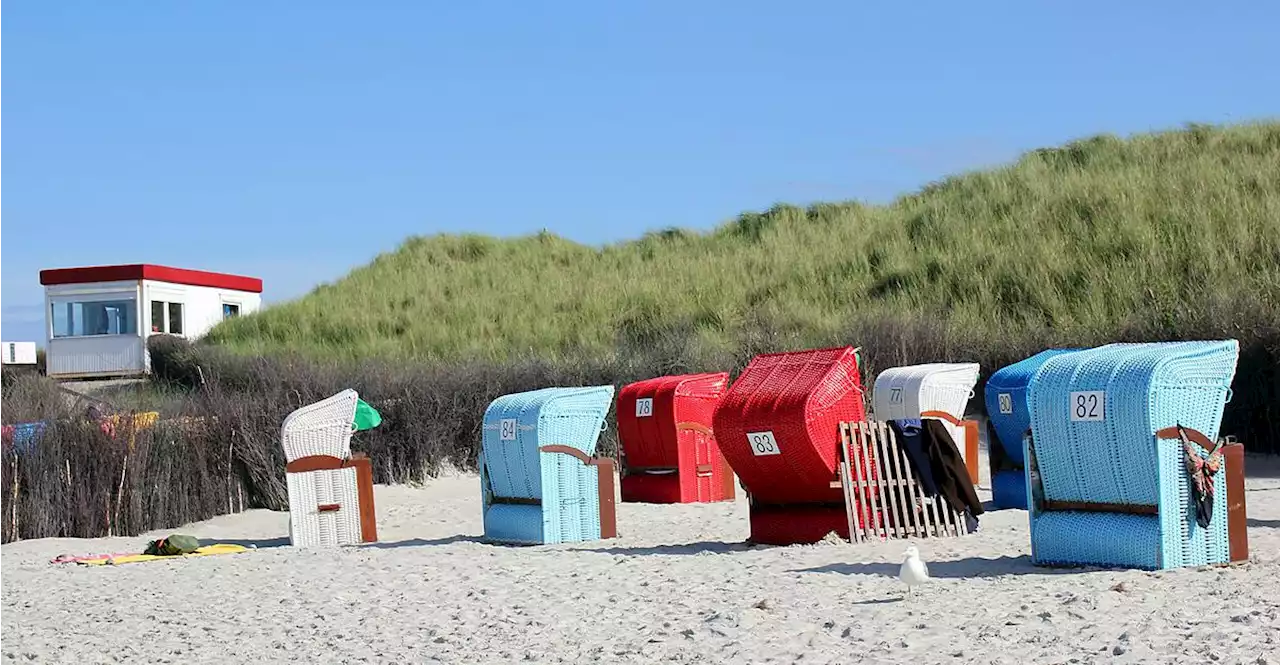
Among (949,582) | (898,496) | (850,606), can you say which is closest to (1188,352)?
(949,582)

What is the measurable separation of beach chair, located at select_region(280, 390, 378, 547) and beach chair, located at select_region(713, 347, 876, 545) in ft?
13.9

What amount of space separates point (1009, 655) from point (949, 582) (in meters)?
2.16

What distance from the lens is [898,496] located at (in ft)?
39.2

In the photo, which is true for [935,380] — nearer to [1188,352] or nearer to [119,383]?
[1188,352]

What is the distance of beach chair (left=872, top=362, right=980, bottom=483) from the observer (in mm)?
15797

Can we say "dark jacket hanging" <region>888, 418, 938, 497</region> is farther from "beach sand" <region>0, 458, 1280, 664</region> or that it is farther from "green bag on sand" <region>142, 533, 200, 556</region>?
"green bag on sand" <region>142, 533, 200, 556</region>

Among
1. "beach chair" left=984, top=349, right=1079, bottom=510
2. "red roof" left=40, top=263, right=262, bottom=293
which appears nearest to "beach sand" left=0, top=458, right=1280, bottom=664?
"beach chair" left=984, top=349, right=1079, bottom=510

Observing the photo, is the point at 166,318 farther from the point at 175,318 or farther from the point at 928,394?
the point at 928,394

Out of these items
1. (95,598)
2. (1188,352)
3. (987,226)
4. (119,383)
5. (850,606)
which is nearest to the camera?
(850,606)

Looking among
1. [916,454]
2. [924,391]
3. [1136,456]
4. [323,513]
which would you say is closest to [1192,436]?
[1136,456]

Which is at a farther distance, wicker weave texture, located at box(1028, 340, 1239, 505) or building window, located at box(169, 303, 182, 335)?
building window, located at box(169, 303, 182, 335)

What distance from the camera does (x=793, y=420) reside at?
37.9 ft

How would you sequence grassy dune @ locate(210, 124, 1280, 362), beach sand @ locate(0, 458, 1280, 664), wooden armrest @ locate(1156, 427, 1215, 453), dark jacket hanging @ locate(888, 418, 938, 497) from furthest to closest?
grassy dune @ locate(210, 124, 1280, 362), dark jacket hanging @ locate(888, 418, 938, 497), wooden armrest @ locate(1156, 427, 1215, 453), beach sand @ locate(0, 458, 1280, 664)

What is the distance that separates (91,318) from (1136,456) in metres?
33.5
